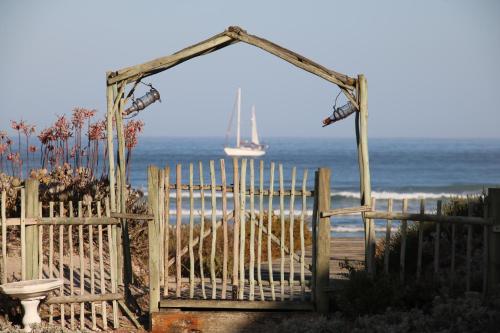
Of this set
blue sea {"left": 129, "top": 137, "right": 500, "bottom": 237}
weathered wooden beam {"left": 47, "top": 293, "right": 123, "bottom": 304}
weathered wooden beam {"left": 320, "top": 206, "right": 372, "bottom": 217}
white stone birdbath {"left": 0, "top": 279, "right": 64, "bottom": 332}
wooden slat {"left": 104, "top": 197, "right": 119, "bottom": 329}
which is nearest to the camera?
white stone birdbath {"left": 0, "top": 279, "right": 64, "bottom": 332}

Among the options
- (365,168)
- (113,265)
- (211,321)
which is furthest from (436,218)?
(113,265)

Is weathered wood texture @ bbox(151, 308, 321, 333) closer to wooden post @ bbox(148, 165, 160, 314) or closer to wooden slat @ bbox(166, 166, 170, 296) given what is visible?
wooden post @ bbox(148, 165, 160, 314)

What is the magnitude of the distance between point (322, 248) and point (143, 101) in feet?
9.26

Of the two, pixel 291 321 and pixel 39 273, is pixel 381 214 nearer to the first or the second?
pixel 291 321

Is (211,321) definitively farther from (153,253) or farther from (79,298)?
(79,298)

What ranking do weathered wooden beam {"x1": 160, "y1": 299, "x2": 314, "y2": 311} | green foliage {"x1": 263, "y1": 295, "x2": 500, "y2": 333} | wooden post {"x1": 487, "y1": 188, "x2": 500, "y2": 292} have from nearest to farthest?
green foliage {"x1": 263, "y1": 295, "x2": 500, "y2": 333} < wooden post {"x1": 487, "y1": 188, "x2": 500, "y2": 292} < weathered wooden beam {"x1": 160, "y1": 299, "x2": 314, "y2": 311}

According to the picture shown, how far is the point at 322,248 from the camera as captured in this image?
988 centimetres

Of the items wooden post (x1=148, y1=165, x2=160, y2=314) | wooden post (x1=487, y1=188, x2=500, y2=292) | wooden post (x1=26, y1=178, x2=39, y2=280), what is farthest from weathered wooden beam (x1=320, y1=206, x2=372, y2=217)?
wooden post (x1=26, y1=178, x2=39, y2=280)

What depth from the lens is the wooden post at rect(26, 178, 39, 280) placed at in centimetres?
992

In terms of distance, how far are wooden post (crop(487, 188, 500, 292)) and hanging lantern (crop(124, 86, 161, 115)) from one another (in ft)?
13.3

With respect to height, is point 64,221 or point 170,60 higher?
point 170,60

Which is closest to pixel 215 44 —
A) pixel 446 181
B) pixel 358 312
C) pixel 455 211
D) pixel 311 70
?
pixel 311 70

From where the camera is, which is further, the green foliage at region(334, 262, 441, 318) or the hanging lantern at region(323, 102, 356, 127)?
the hanging lantern at region(323, 102, 356, 127)

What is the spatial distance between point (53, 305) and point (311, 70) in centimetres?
393
